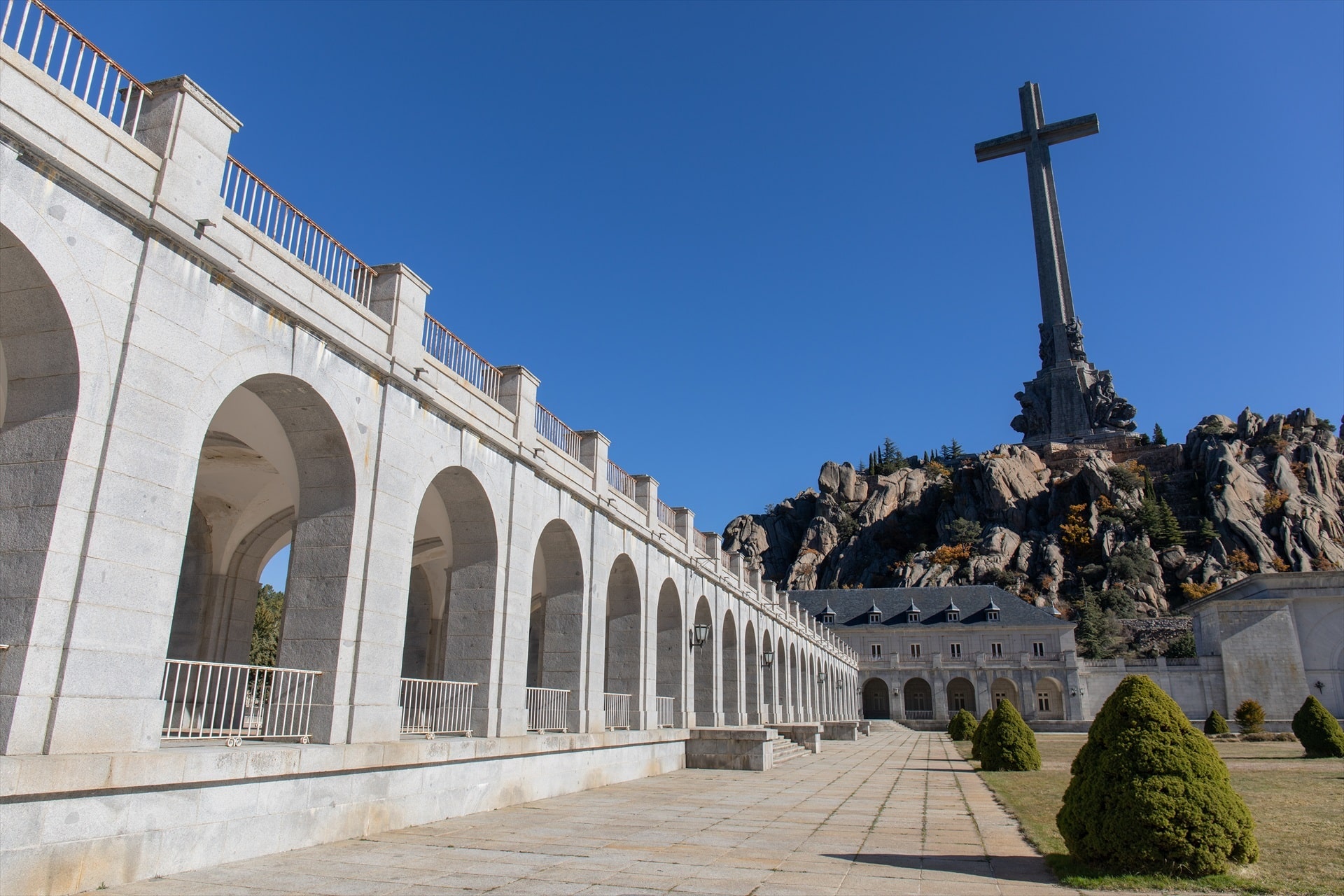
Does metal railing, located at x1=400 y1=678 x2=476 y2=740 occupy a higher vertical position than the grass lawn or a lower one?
higher

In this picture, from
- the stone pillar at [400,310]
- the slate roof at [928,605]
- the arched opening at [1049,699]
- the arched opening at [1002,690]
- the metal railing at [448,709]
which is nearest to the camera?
the stone pillar at [400,310]

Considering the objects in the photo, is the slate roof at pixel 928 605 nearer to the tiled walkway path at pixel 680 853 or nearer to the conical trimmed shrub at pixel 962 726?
the conical trimmed shrub at pixel 962 726

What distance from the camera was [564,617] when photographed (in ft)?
58.7

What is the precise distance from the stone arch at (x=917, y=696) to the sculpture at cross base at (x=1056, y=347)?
5230 centimetres

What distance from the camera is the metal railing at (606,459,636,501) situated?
2067cm

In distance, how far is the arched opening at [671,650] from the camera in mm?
Result: 23219

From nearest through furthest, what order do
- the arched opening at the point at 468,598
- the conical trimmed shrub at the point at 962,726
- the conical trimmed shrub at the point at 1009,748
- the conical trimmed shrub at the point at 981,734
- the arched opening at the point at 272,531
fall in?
the arched opening at the point at 272,531 → the arched opening at the point at 468,598 → the conical trimmed shrub at the point at 1009,748 → the conical trimmed shrub at the point at 981,734 → the conical trimmed shrub at the point at 962,726

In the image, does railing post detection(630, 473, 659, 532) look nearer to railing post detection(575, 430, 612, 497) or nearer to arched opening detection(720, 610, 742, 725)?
railing post detection(575, 430, 612, 497)

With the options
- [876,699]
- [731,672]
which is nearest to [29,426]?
[731,672]

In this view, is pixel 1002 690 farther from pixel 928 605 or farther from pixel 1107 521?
pixel 1107 521

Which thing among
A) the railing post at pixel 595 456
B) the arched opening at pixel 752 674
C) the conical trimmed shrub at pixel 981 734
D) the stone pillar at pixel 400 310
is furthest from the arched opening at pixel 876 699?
the stone pillar at pixel 400 310

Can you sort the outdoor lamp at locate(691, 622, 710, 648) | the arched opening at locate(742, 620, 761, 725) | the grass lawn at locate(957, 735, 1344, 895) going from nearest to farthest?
the grass lawn at locate(957, 735, 1344, 895) < the outdoor lamp at locate(691, 622, 710, 648) < the arched opening at locate(742, 620, 761, 725)

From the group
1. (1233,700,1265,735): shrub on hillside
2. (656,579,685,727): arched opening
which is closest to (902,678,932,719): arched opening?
(1233,700,1265,735): shrub on hillside

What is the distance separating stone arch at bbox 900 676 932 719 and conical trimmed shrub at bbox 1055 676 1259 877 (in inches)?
2844
